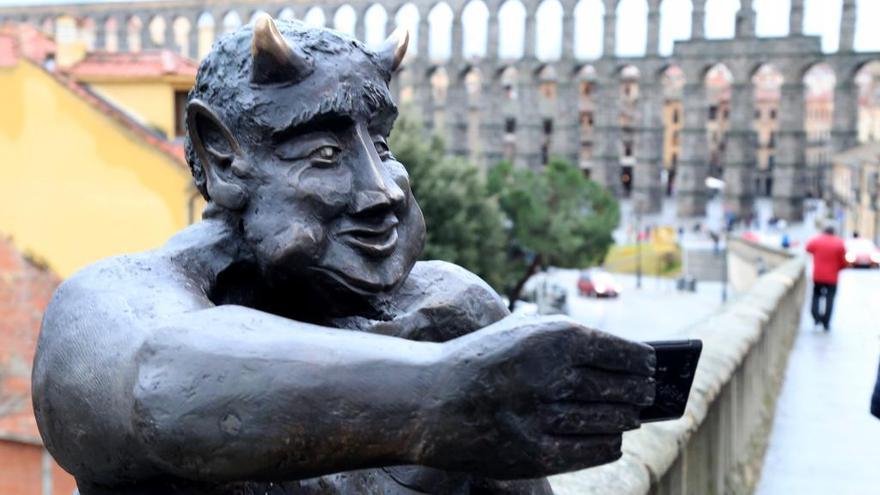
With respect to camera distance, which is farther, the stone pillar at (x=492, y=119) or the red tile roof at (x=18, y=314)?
the stone pillar at (x=492, y=119)

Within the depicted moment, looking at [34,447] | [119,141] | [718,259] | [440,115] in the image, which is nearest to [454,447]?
[34,447]

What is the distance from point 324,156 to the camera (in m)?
1.31

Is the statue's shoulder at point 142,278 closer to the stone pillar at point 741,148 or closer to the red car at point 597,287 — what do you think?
the red car at point 597,287

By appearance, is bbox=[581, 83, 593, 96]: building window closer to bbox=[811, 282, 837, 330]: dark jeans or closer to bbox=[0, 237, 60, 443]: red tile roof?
bbox=[811, 282, 837, 330]: dark jeans

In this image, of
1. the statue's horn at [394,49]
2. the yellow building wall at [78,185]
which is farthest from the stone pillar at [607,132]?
the statue's horn at [394,49]

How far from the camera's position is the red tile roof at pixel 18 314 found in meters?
8.77

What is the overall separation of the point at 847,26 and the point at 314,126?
52.4 m

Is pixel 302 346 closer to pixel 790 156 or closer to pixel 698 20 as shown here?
pixel 790 156

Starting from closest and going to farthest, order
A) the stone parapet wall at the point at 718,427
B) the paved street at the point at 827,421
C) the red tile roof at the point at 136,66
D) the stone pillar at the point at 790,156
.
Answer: the stone parapet wall at the point at 718,427 → the paved street at the point at 827,421 → the red tile roof at the point at 136,66 → the stone pillar at the point at 790,156

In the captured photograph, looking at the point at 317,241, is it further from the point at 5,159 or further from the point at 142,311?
the point at 5,159

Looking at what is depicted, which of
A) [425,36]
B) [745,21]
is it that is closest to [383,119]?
[745,21]

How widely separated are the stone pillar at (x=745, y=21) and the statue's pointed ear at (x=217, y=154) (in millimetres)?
52382

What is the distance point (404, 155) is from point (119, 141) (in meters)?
11.3

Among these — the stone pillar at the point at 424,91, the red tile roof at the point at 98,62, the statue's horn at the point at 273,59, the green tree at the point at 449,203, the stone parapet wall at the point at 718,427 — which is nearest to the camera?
the statue's horn at the point at 273,59
